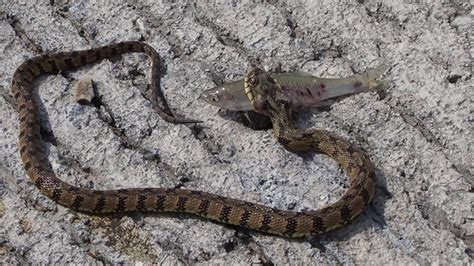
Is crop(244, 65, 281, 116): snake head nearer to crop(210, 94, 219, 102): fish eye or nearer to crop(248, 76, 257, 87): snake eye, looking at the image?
crop(248, 76, 257, 87): snake eye

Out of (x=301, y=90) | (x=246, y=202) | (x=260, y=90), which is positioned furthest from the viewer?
(x=301, y=90)

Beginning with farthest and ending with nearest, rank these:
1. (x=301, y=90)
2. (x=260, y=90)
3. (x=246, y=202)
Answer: (x=301, y=90) → (x=260, y=90) → (x=246, y=202)

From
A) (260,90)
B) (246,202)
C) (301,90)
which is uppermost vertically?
(260,90)

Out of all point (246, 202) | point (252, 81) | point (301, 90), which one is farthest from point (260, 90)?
point (246, 202)

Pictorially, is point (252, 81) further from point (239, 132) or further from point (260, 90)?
point (239, 132)

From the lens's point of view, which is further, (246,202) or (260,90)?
(260,90)

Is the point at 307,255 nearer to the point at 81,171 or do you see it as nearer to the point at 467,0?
the point at 81,171

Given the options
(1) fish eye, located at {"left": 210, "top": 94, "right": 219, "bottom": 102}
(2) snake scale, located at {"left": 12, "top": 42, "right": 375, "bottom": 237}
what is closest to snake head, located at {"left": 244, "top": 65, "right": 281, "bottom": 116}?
(2) snake scale, located at {"left": 12, "top": 42, "right": 375, "bottom": 237}
